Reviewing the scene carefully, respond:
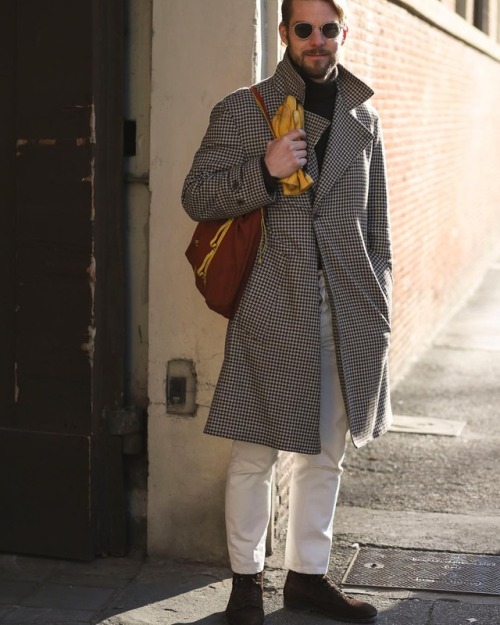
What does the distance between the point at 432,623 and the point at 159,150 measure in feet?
6.69

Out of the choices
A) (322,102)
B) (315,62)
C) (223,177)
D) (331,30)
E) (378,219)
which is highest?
(331,30)

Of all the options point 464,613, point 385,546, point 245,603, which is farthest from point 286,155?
point 385,546

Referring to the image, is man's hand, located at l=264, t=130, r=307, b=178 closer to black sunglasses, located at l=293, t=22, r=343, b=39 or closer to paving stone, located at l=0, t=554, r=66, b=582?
black sunglasses, located at l=293, t=22, r=343, b=39

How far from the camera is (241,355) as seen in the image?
15.0 ft

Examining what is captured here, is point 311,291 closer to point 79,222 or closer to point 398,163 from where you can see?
point 79,222

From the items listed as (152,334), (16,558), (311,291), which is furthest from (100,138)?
(16,558)

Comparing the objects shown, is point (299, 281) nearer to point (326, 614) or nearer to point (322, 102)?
point (322, 102)

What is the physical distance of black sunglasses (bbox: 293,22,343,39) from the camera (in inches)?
169

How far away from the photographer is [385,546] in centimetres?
554

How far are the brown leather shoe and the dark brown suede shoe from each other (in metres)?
0.17

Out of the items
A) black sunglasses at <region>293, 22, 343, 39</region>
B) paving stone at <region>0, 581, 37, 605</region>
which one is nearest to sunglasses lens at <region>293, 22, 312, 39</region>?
black sunglasses at <region>293, 22, 343, 39</region>

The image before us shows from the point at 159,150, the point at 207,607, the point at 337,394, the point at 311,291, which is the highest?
the point at 159,150

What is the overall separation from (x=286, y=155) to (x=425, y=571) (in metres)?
1.89

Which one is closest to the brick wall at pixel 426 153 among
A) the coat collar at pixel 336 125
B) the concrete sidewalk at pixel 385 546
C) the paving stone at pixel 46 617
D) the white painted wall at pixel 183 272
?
the concrete sidewalk at pixel 385 546
